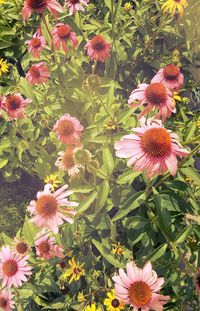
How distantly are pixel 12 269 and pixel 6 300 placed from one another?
18 centimetres

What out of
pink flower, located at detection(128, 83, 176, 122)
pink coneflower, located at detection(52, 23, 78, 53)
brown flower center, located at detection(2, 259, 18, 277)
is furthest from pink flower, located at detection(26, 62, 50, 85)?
brown flower center, located at detection(2, 259, 18, 277)

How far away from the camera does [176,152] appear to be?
104cm

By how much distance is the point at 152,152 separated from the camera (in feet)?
3.40

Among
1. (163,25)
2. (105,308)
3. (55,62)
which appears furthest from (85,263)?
(163,25)

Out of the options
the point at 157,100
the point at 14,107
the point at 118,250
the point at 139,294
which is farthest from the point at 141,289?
the point at 14,107

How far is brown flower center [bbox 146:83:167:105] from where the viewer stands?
4.02 feet

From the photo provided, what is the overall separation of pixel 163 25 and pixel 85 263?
4.11ft

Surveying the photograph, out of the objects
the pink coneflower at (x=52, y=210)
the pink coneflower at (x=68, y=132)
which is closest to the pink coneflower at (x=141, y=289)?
the pink coneflower at (x=52, y=210)

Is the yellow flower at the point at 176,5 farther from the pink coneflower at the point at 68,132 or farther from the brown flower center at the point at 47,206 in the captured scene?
the brown flower center at the point at 47,206

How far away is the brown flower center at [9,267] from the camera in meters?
1.36

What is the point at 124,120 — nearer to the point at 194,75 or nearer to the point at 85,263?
the point at 85,263

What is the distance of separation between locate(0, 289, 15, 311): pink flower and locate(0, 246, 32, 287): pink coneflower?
0.23 feet

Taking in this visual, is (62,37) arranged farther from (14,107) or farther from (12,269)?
→ (12,269)

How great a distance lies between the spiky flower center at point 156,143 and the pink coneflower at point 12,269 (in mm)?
654
